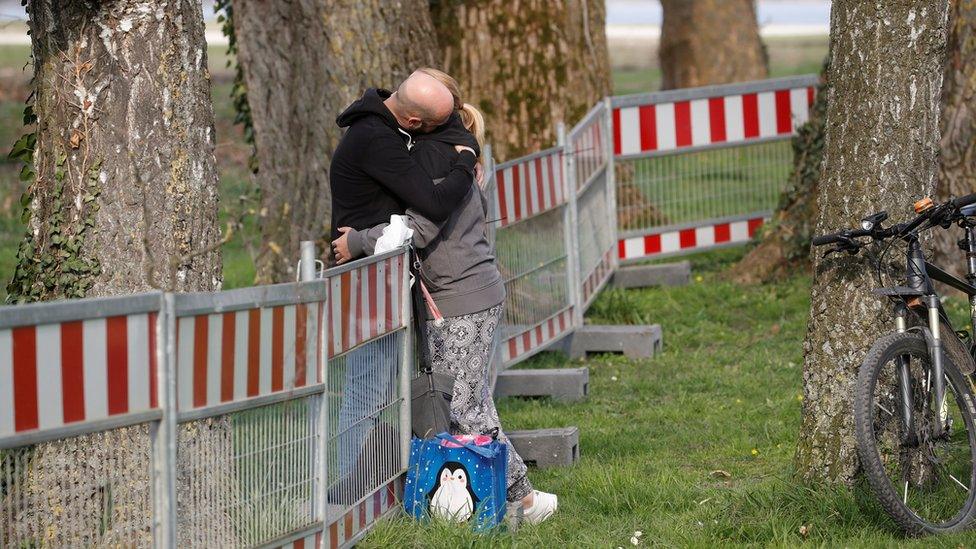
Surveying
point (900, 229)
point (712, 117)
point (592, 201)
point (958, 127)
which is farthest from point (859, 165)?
point (712, 117)

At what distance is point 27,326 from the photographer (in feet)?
12.5

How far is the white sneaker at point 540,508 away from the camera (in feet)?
19.9

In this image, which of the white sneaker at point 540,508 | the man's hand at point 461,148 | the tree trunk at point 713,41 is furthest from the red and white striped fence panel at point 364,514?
the tree trunk at point 713,41

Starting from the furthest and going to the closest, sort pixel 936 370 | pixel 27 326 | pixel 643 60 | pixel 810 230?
pixel 643 60
pixel 810 230
pixel 936 370
pixel 27 326

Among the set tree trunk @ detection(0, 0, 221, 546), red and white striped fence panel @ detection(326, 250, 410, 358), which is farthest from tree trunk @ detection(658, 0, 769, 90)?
tree trunk @ detection(0, 0, 221, 546)

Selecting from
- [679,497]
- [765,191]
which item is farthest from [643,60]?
[679,497]

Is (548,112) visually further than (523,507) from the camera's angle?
Yes

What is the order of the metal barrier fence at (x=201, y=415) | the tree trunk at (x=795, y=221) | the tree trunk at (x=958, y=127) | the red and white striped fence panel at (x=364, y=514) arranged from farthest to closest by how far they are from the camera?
the tree trunk at (x=795, y=221), the tree trunk at (x=958, y=127), the red and white striped fence panel at (x=364, y=514), the metal barrier fence at (x=201, y=415)

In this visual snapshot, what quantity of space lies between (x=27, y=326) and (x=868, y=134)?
3.31 meters

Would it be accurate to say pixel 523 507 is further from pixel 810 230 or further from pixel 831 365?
pixel 810 230

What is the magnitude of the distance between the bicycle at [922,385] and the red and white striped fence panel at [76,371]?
2.56 m

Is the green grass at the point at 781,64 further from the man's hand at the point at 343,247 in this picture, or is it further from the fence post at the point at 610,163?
the man's hand at the point at 343,247

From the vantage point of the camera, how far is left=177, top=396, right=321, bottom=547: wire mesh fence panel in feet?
14.8

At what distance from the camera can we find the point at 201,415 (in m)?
4.35
